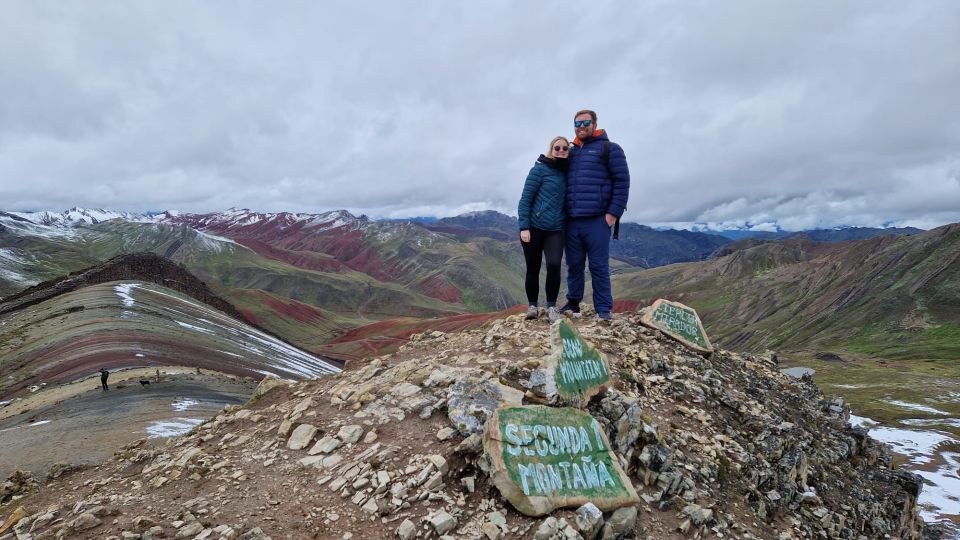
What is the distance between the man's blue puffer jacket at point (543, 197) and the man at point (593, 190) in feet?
1.19

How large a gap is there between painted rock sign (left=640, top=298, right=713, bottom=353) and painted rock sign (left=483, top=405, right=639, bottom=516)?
7388mm

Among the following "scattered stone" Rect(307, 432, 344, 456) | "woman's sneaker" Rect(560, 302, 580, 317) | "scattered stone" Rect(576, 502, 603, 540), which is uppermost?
"woman's sneaker" Rect(560, 302, 580, 317)

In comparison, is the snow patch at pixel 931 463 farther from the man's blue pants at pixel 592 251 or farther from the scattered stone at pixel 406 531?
the scattered stone at pixel 406 531

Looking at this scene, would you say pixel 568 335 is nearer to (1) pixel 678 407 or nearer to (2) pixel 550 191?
(1) pixel 678 407

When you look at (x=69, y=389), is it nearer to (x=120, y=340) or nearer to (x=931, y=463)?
(x=120, y=340)

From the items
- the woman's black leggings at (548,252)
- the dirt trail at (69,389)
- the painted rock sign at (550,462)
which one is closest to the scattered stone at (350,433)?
the painted rock sign at (550,462)

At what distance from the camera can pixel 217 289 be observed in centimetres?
15400

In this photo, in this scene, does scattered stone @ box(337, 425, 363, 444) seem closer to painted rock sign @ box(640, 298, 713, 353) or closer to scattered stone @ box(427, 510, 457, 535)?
scattered stone @ box(427, 510, 457, 535)

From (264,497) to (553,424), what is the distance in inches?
167

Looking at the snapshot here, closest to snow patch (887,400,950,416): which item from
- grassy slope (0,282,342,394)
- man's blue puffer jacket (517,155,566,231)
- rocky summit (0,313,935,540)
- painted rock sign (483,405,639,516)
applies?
rocky summit (0,313,935,540)

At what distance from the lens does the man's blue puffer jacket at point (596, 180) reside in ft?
38.8

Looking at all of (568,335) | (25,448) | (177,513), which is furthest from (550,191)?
(25,448)

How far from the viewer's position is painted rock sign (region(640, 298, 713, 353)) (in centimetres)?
1411

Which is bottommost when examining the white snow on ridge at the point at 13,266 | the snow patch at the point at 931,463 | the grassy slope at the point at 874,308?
the snow patch at the point at 931,463
